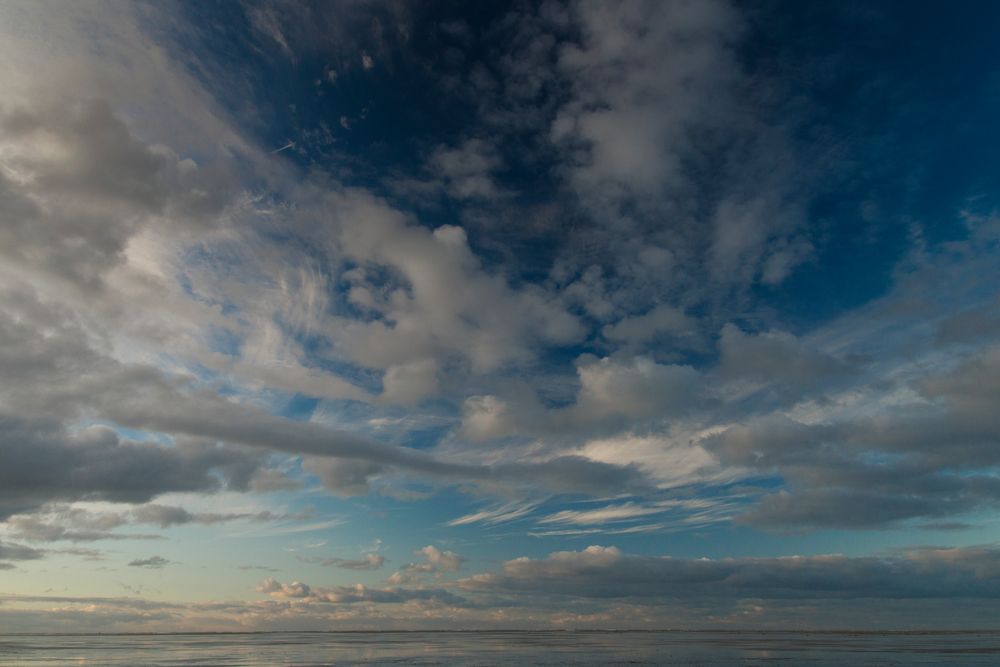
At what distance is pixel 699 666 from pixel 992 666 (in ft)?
134

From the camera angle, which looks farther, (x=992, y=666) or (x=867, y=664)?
(x=867, y=664)

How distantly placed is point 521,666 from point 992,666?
217ft

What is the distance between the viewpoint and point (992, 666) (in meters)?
80.9

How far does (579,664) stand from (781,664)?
97.2 ft

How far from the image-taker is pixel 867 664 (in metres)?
86.5

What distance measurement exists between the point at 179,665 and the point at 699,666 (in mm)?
74701

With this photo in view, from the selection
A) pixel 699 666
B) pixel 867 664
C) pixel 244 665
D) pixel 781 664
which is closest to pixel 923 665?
pixel 867 664

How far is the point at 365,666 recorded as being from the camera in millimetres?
82812

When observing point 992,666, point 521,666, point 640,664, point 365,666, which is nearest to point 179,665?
point 365,666

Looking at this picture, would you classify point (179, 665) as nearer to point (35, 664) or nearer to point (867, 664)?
point (35, 664)

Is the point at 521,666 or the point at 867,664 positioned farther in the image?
the point at 867,664

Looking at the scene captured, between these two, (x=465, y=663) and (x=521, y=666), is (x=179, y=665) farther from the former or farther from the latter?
(x=521, y=666)

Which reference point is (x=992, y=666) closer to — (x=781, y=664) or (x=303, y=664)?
(x=781, y=664)

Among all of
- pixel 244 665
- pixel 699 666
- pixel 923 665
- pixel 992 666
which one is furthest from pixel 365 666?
pixel 992 666
